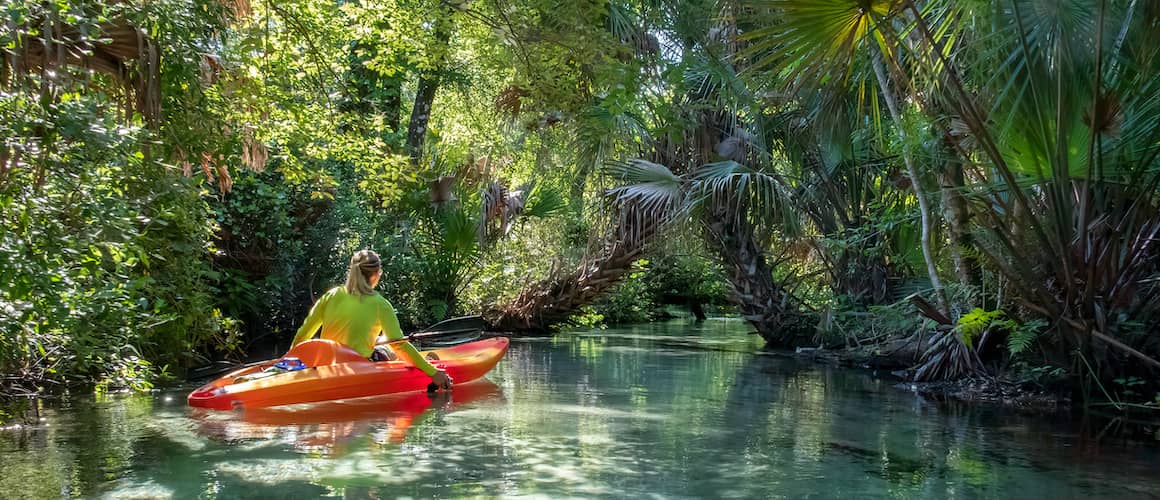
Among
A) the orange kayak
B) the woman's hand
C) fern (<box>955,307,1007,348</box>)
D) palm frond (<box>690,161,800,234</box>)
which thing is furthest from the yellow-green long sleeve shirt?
palm frond (<box>690,161,800,234</box>)

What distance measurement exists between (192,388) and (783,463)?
544cm

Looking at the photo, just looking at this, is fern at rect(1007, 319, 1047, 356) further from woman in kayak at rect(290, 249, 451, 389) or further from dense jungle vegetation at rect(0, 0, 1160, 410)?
woman in kayak at rect(290, 249, 451, 389)

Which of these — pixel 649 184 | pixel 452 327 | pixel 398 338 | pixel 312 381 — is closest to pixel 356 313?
pixel 398 338

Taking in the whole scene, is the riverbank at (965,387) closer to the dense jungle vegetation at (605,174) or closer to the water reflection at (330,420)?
the dense jungle vegetation at (605,174)

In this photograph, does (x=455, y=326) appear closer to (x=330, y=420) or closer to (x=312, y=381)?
(x=312, y=381)

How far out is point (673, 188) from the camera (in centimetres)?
1318

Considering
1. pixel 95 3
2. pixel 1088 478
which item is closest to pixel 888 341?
pixel 1088 478

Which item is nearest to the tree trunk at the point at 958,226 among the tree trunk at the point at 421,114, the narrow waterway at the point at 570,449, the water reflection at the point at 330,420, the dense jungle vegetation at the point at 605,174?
the dense jungle vegetation at the point at 605,174

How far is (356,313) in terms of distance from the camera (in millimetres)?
7914

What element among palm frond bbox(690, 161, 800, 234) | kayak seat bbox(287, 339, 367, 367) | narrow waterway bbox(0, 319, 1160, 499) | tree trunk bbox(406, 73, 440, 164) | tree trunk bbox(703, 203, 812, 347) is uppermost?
tree trunk bbox(406, 73, 440, 164)

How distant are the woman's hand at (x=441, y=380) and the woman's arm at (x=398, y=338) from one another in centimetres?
5

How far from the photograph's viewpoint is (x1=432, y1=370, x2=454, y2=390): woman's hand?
8297 millimetres

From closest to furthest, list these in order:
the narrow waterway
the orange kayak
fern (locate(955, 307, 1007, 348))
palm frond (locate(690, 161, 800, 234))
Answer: the narrow waterway
the orange kayak
fern (locate(955, 307, 1007, 348))
palm frond (locate(690, 161, 800, 234))

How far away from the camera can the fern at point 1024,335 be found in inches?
316
